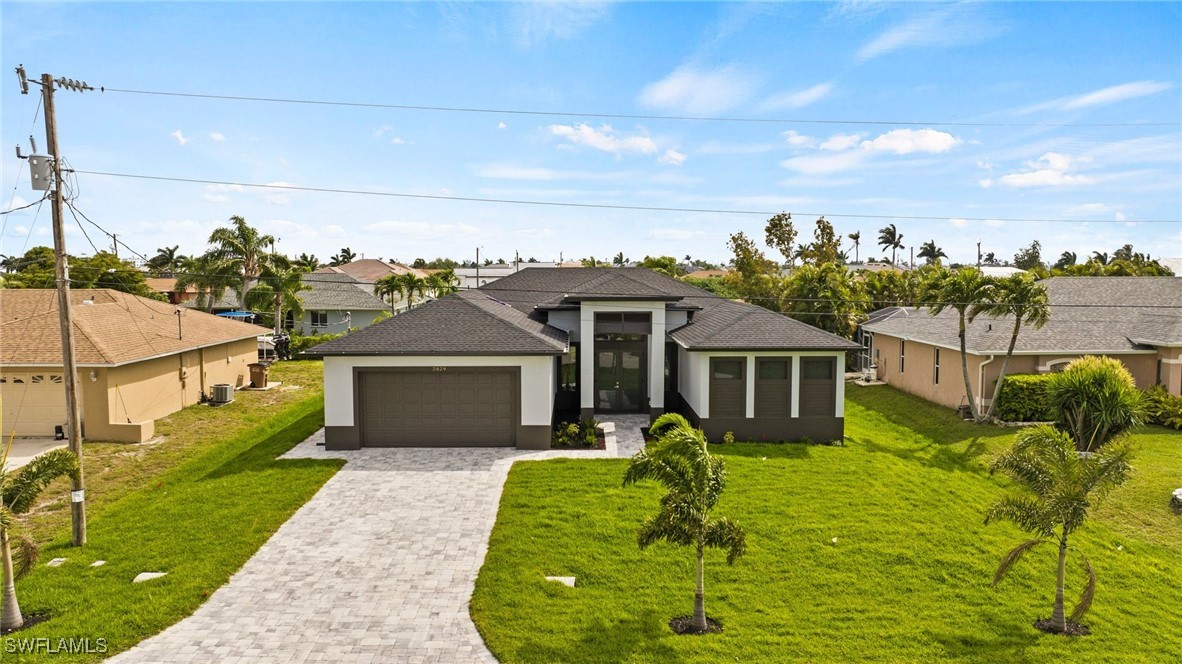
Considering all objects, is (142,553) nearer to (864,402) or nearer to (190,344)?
(190,344)

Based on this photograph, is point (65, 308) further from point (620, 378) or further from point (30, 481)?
point (620, 378)

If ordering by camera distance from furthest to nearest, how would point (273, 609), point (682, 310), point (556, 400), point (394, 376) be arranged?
point (682, 310) → point (556, 400) → point (394, 376) → point (273, 609)

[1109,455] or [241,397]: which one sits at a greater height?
[1109,455]

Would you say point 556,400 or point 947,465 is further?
point 556,400

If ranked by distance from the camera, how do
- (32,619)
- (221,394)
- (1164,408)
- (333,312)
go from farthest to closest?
1. (333,312)
2. (221,394)
3. (1164,408)
4. (32,619)

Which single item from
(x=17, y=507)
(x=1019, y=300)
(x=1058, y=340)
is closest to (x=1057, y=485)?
(x=1019, y=300)

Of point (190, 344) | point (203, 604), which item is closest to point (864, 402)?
point (203, 604)

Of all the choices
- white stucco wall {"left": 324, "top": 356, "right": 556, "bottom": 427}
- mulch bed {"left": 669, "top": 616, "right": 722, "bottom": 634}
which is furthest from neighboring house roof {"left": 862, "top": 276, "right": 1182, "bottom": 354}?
mulch bed {"left": 669, "top": 616, "right": 722, "bottom": 634}
